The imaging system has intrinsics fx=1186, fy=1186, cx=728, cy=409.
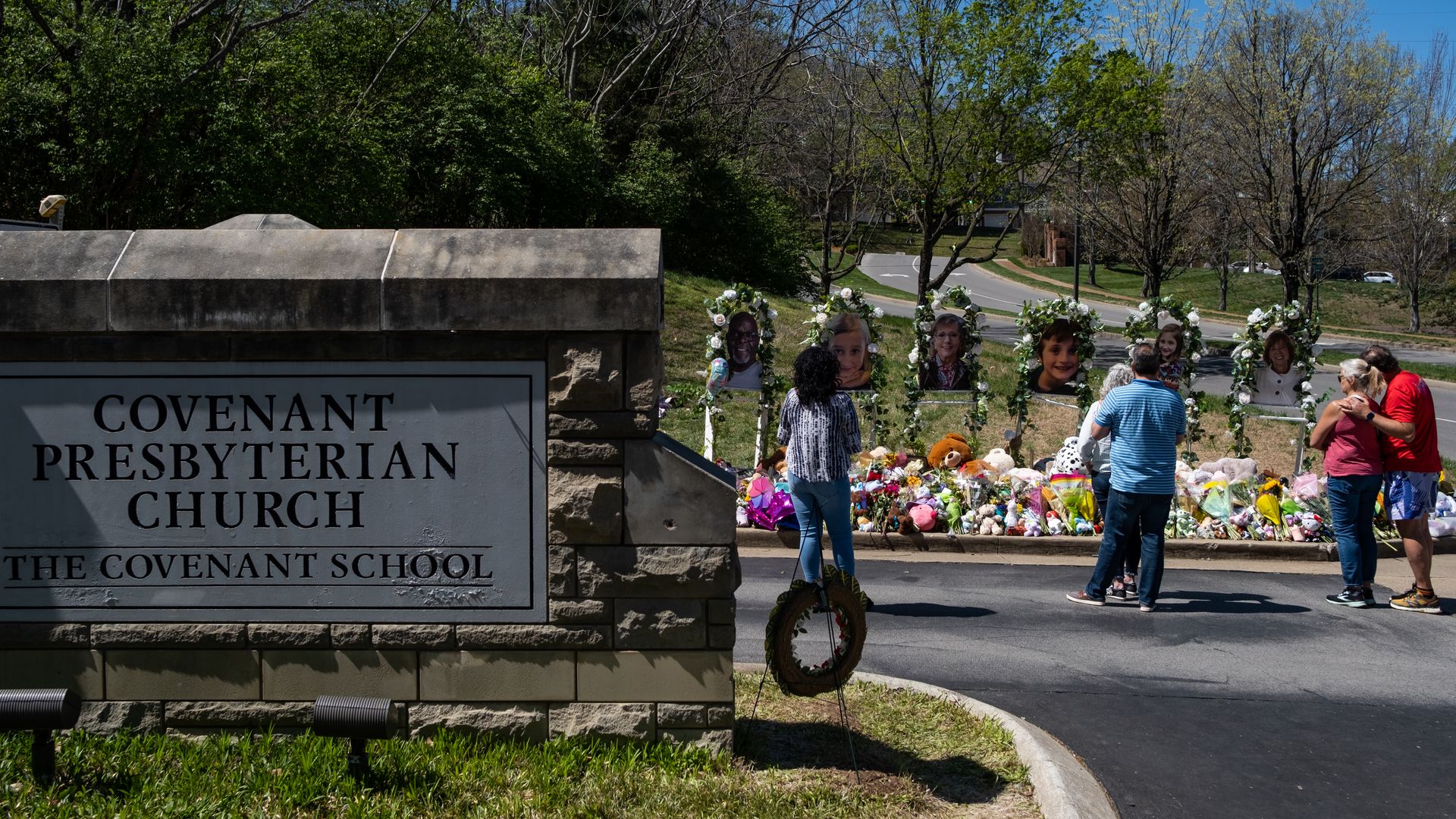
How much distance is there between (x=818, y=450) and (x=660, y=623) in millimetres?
2206

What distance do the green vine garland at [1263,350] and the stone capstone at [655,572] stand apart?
9550 millimetres

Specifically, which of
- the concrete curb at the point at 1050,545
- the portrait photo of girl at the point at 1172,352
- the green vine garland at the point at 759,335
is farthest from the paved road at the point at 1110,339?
the green vine garland at the point at 759,335

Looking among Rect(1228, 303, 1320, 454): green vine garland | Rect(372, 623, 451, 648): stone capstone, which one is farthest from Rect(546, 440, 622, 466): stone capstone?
Rect(1228, 303, 1320, 454): green vine garland

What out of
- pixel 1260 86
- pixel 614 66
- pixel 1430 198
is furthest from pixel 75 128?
pixel 1430 198

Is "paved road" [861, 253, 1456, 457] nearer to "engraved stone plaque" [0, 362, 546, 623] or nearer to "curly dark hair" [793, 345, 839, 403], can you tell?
"curly dark hair" [793, 345, 839, 403]

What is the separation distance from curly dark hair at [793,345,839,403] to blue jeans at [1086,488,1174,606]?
213cm

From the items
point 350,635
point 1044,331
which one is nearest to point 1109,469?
point 1044,331

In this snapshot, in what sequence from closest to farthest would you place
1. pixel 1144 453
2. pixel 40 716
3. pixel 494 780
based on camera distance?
pixel 40 716
pixel 494 780
pixel 1144 453

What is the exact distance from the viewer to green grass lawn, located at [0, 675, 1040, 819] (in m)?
4.06

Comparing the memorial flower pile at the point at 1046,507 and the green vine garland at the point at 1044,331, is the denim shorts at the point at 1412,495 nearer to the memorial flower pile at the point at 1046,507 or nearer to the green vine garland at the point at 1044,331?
the memorial flower pile at the point at 1046,507

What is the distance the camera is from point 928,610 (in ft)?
25.2

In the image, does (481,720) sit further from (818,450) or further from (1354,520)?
(1354,520)

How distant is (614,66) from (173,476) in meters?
27.5

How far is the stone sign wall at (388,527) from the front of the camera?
4.47 meters
